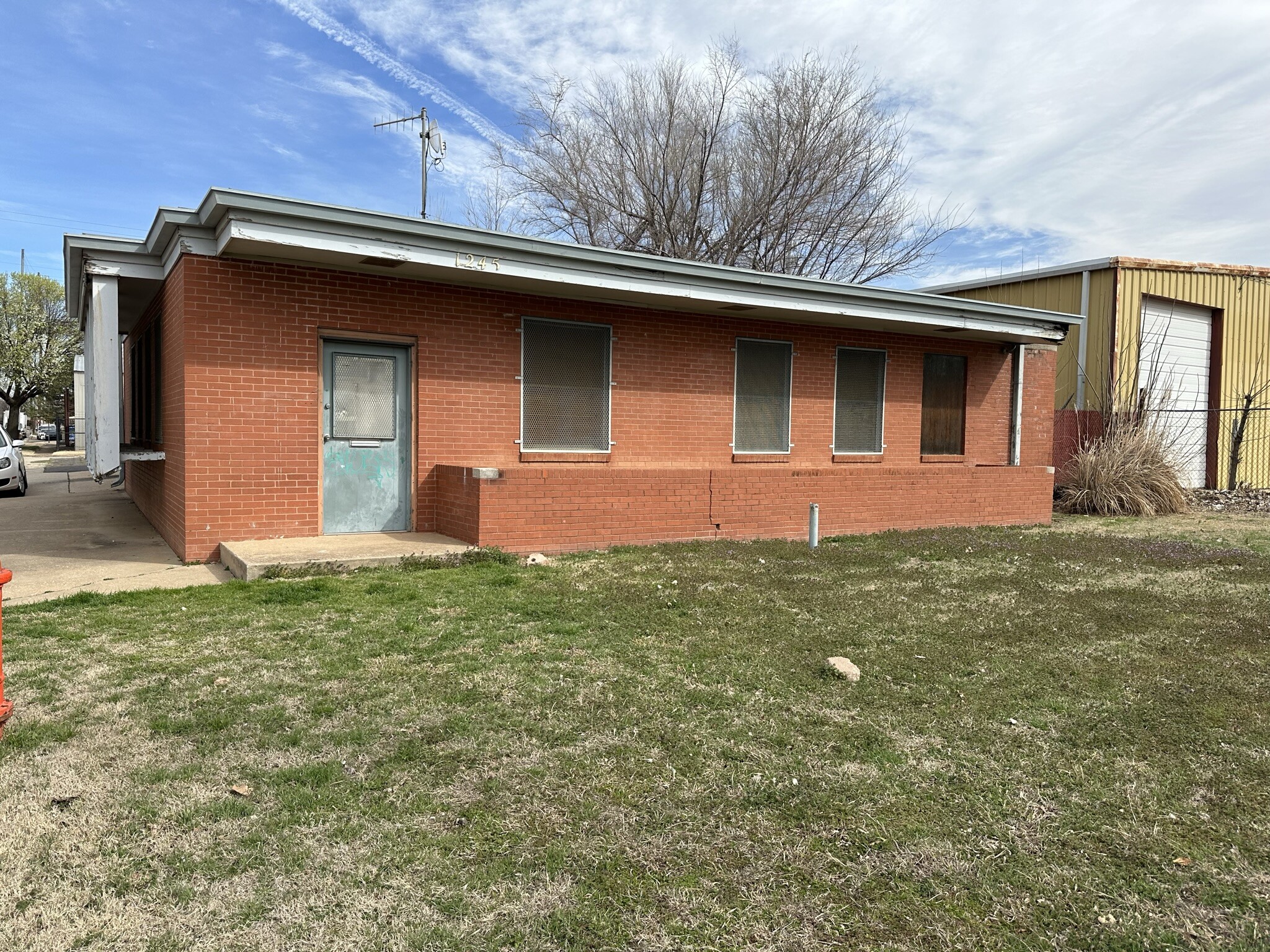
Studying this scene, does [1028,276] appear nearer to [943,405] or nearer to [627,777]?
[943,405]

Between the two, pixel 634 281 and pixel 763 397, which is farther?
pixel 763 397

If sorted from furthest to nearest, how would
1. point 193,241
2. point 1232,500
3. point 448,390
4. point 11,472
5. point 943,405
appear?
1. point 1232,500
2. point 11,472
3. point 943,405
4. point 448,390
5. point 193,241

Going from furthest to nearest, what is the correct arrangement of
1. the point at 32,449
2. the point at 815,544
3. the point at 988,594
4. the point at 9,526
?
the point at 32,449
the point at 9,526
the point at 815,544
the point at 988,594

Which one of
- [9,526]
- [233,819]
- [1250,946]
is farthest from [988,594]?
[9,526]

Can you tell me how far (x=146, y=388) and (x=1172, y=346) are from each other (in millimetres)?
19344

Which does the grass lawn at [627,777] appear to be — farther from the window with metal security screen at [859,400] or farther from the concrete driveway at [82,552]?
the window with metal security screen at [859,400]

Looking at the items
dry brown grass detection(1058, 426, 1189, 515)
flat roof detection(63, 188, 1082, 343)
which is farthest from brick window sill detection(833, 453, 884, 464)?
dry brown grass detection(1058, 426, 1189, 515)

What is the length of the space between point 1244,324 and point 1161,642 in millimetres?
17317

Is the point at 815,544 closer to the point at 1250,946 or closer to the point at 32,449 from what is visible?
the point at 1250,946

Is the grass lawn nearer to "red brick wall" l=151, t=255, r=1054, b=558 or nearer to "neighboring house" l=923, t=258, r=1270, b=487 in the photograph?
"red brick wall" l=151, t=255, r=1054, b=558

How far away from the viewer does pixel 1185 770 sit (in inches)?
134

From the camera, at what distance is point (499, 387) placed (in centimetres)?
938

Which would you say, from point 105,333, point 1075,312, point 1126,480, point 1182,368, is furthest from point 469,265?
point 1182,368

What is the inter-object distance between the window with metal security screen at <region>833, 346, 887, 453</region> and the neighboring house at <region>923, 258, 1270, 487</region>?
6565 mm
